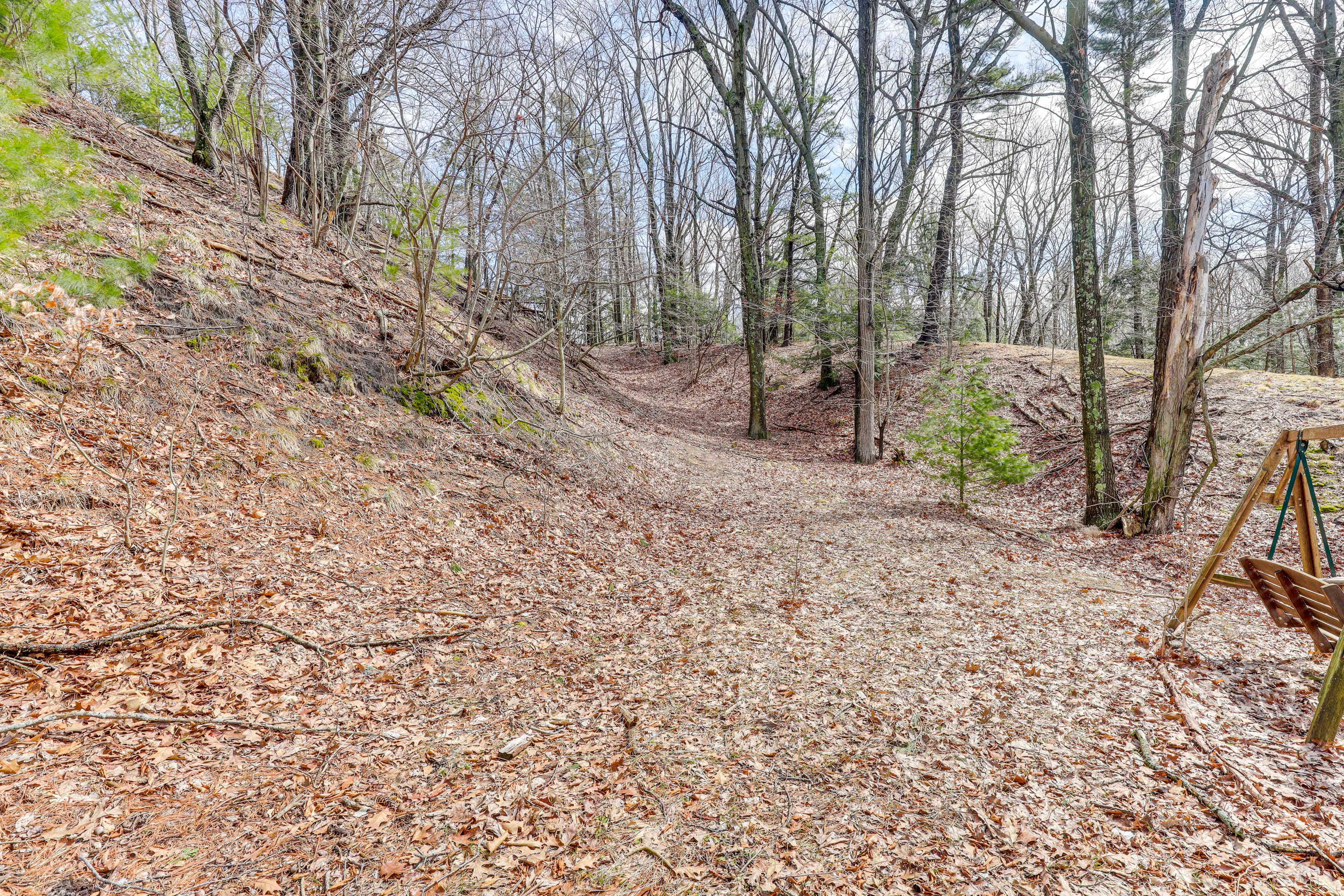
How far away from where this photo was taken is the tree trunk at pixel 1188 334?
6.59 metres

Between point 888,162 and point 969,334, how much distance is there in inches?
190

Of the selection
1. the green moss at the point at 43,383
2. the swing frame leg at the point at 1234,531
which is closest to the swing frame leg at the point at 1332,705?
the swing frame leg at the point at 1234,531

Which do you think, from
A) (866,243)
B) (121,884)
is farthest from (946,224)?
(121,884)

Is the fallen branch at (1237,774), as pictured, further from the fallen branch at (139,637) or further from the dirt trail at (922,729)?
the fallen branch at (139,637)

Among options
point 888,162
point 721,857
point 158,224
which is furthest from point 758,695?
point 888,162

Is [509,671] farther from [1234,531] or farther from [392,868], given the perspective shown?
[1234,531]

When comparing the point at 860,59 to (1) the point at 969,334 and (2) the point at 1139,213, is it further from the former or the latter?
(2) the point at 1139,213

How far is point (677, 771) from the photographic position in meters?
3.00

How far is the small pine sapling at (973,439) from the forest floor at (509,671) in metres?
0.93

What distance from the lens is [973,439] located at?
8.02 meters

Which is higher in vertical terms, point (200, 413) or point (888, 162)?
point (888, 162)

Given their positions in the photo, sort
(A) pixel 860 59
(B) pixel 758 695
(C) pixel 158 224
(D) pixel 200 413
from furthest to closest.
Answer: (A) pixel 860 59 → (C) pixel 158 224 → (D) pixel 200 413 → (B) pixel 758 695

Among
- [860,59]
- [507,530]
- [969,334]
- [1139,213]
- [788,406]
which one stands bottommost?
[507,530]

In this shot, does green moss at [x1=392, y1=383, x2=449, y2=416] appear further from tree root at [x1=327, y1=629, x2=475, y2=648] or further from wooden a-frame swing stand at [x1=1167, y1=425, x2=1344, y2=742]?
wooden a-frame swing stand at [x1=1167, y1=425, x2=1344, y2=742]
